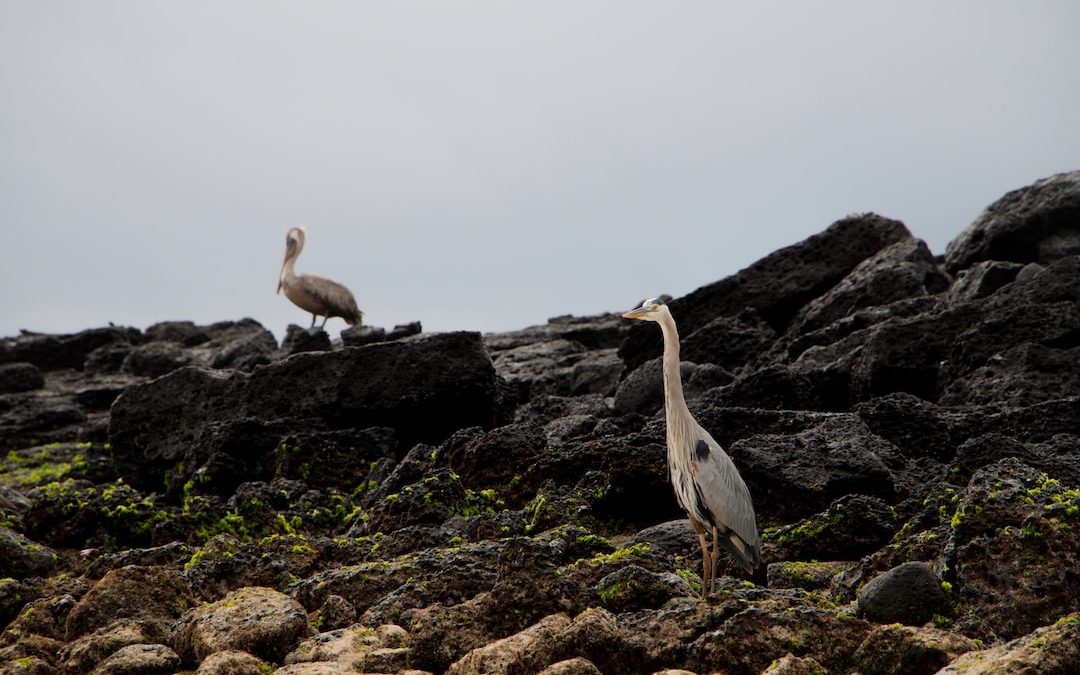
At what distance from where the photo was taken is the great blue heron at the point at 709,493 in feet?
33.5

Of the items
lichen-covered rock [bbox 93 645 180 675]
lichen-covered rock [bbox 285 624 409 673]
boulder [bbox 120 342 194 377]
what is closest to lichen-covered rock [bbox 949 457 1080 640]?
lichen-covered rock [bbox 285 624 409 673]

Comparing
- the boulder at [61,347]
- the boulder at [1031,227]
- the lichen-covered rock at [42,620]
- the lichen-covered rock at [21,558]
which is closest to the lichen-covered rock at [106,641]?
the lichen-covered rock at [42,620]

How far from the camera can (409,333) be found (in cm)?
2256

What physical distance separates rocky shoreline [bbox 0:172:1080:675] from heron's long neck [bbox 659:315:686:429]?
1.22m

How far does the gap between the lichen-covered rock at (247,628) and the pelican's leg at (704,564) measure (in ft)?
10.4

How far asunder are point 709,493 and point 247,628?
3.98 meters

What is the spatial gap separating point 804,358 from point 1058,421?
5.03 m

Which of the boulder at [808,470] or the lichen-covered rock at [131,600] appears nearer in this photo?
the lichen-covered rock at [131,600]

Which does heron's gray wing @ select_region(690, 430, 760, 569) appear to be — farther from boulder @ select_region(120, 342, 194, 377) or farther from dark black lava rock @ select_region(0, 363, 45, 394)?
dark black lava rock @ select_region(0, 363, 45, 394)

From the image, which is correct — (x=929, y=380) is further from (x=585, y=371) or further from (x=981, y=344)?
(x=585, y=371)

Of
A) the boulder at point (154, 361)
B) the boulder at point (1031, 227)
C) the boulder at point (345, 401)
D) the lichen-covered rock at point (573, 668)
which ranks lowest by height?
the lichen-covered rock at point (573, 668)

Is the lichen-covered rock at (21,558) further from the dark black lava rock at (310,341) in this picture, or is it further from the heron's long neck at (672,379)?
the dark black lava rock at (310,341)

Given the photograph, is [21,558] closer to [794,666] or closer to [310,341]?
[794,666]

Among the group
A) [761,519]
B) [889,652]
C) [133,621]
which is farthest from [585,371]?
[889,652]
